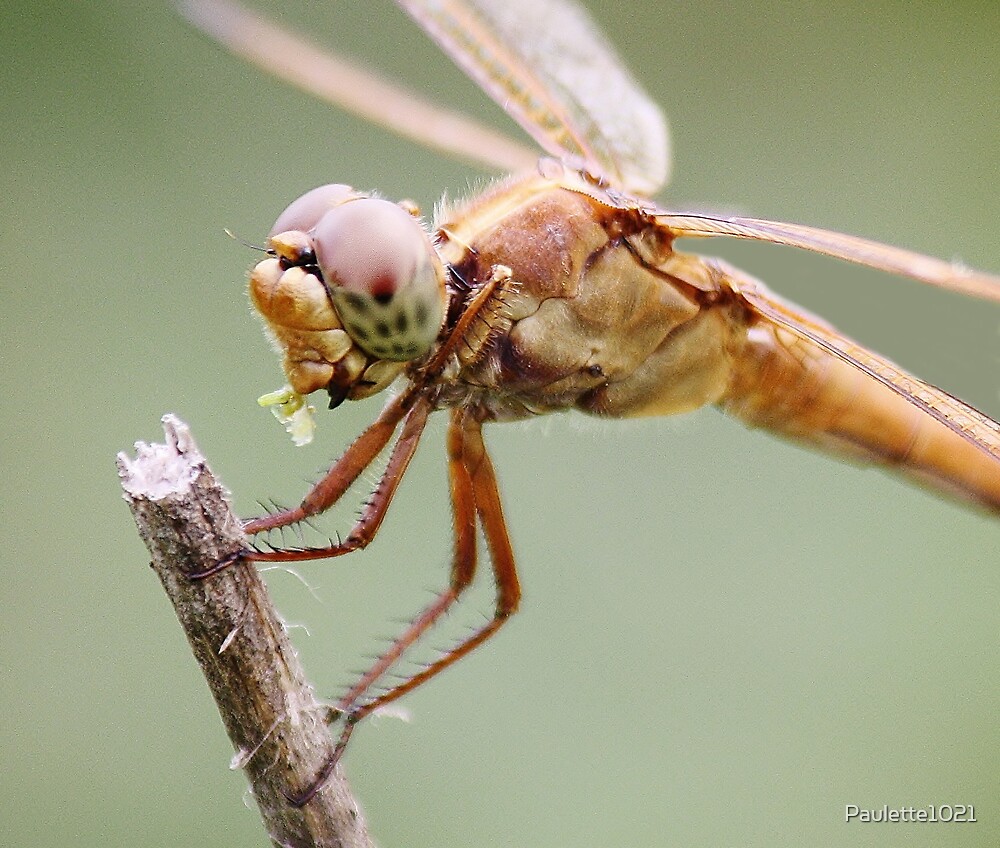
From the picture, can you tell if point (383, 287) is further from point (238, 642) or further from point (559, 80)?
point (559, 80)

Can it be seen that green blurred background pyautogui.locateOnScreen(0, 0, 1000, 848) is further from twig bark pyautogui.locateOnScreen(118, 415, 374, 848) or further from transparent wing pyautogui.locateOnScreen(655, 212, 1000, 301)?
twig bark pyautogui.locateOnScreen(118, 415, 374, 848)

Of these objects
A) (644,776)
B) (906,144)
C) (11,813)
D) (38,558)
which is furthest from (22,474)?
(906,144)

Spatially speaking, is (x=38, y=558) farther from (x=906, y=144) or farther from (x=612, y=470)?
(x=906, y=144)

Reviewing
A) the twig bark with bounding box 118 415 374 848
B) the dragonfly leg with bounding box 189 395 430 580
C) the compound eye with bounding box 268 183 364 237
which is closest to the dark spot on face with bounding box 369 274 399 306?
the compound eye with bounding box 268 183 364 237

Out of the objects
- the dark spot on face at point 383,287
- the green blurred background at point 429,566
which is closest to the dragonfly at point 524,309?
the dark spot on face at point 383,287

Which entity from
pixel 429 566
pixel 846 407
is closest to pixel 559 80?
pixel 846 407

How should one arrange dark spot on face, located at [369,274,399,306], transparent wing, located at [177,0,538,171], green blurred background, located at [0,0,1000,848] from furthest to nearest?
1. green blurred background, located at [0,0,1000,848]
2. transparent wing, located at [177,0,538,171]
3. dark spot on face, located at [369,274,399,306]

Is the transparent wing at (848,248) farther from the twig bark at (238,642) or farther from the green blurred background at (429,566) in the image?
the twig bark at (238,642)

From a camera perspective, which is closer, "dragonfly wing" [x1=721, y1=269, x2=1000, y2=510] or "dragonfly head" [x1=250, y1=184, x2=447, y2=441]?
"dragonfly head" [x1=250, y1=184, x2=447, y2=441]
